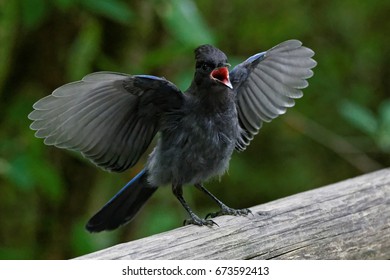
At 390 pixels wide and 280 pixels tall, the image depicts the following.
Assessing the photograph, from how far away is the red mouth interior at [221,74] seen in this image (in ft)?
9.85

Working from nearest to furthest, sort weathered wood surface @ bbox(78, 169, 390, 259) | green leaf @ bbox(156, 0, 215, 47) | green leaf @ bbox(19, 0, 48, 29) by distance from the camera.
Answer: weathered wood surface @ bbox(78, 169, 390, 259) < green leaf @ bbox(156, 0, 215, 47) < green leaf @ bbox(19, 0, 48, 29)

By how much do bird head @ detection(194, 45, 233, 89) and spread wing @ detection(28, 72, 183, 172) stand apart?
0.13 metres

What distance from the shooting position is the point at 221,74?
3.02m

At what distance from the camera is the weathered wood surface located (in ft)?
8.61

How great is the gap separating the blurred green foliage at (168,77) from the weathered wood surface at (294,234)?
1175 millimetres

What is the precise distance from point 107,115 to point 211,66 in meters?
0.48

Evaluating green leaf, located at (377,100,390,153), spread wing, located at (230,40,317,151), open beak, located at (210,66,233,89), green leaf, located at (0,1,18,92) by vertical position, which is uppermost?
green leaf, located at (0,1,18,92)

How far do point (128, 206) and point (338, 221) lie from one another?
1.01m

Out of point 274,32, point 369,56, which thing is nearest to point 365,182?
point 274,32

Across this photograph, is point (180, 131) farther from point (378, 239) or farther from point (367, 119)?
point (367, 119)

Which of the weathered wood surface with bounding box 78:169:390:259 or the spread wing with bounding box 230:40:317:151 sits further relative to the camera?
the spread wing with bounding box 230:40:317:151

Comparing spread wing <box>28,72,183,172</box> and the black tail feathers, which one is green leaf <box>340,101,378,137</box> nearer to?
the black tail feathers

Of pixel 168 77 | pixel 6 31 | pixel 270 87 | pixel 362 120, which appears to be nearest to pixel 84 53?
pixel 6 31

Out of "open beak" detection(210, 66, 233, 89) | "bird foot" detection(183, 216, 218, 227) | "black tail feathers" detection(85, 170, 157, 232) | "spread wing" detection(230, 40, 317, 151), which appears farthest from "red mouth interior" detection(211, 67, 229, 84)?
"black tail feathers" detection(85, 170, 157, 232)
